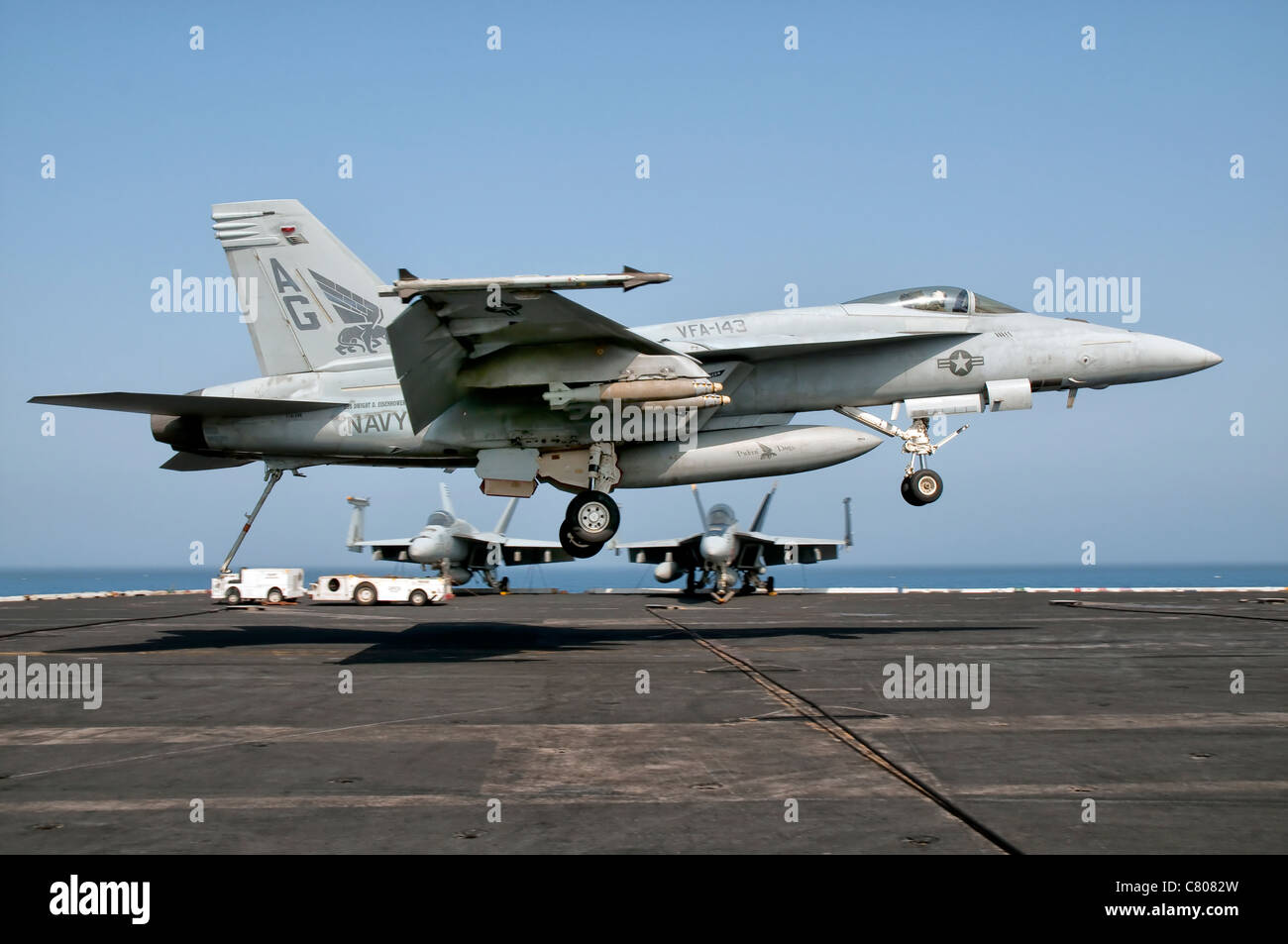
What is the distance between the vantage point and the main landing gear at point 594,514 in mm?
16797

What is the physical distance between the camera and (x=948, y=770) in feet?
23.2

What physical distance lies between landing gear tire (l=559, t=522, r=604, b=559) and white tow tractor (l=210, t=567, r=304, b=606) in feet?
60.2

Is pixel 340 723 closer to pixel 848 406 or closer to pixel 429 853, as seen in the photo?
pixel 429 853

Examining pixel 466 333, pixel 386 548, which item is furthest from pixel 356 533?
pixel 466 333

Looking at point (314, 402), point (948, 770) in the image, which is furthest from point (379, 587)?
point (948, 770)

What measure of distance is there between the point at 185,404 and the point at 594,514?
7.05 metres

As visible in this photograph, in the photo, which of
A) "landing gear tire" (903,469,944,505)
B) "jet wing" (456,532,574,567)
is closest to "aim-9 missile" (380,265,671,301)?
"landing gear tire" (903,469,944,505)

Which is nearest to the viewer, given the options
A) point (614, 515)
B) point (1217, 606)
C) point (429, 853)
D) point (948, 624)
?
point (429, 853)

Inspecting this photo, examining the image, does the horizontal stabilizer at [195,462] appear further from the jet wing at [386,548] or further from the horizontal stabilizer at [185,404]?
the jet wing at [386,548]

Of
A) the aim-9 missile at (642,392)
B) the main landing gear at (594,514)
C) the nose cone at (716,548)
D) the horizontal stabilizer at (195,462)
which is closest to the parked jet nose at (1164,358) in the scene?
the aim-9 missile at (642,392)

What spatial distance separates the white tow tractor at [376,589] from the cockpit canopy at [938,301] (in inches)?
803

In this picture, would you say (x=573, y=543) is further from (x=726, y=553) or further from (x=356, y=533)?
(x=356, y=533)

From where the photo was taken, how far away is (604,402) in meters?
16.2
